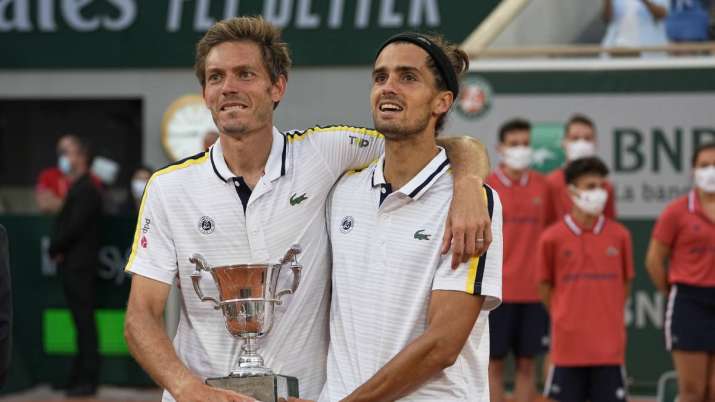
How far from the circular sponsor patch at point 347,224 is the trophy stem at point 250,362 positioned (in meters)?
0.42

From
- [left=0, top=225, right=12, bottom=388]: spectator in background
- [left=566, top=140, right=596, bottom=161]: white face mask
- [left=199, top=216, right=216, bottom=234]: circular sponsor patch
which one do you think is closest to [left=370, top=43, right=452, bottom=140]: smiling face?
[left=199, top=216, right=216, bottom=234]: circular sponsor patch

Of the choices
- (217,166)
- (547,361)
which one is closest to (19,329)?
(547,361)

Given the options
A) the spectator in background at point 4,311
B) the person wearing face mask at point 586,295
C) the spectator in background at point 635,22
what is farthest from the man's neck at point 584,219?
the spectator in background at point 4,311

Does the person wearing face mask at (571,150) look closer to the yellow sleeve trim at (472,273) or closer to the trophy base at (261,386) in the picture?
the yellow sleeve trim at (472,273)

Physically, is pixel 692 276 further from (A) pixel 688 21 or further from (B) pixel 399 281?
(B) pixel 399 281

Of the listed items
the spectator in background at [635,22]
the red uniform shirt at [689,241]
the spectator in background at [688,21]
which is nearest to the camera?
the red uniform shirt at [689,241]

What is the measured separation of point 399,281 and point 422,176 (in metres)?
0.33

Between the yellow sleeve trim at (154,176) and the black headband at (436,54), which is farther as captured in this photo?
the yellow sleeve trim at (154,176)

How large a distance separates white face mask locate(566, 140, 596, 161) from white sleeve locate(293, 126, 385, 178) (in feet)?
20.1

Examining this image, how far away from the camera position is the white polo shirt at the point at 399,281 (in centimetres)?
416

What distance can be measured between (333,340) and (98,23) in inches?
522

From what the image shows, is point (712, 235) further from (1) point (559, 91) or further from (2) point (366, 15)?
(2) point (366, 15)

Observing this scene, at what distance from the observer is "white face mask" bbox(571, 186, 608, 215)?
30.9 feet

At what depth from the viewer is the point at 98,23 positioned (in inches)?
670
